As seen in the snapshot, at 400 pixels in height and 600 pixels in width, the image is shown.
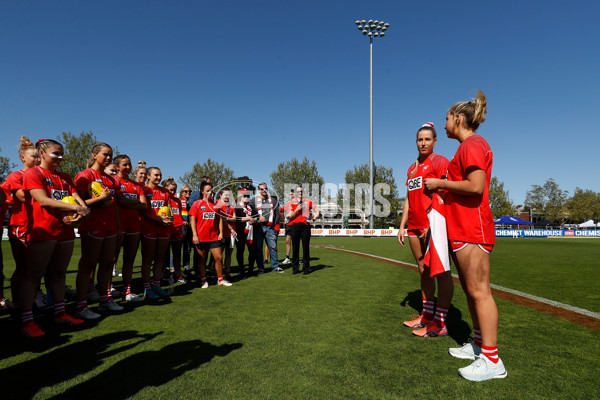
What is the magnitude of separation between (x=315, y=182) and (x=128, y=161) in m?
49.9

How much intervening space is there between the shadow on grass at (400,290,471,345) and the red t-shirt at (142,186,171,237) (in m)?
4.22

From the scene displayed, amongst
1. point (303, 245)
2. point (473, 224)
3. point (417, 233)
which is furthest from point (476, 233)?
point (303, 245)

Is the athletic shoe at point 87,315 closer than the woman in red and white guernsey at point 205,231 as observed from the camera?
Yes

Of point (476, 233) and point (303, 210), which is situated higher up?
point (303, 210)

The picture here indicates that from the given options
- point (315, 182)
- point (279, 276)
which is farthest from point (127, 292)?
point (315, 182)

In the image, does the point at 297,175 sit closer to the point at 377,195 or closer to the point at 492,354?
the point at 377,195

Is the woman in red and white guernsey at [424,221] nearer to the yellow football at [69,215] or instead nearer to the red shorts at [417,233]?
the red shorts at [417,233]

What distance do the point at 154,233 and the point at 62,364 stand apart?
9.24ft

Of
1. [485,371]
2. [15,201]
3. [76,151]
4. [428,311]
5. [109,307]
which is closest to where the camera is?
[485,371]

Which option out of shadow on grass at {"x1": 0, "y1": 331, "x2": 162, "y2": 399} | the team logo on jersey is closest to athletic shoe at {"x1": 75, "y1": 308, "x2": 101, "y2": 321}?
shadow on grass at {"x1": 0, "y1": 331, "x2": 162, "y2": 399}

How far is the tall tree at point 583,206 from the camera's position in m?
64.9

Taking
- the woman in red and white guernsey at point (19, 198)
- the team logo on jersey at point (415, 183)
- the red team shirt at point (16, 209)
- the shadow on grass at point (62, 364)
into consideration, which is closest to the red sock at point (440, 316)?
the team logo on jersey at point (415, 183)

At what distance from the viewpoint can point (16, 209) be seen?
450cm

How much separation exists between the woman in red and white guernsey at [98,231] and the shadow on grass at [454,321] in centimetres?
439
